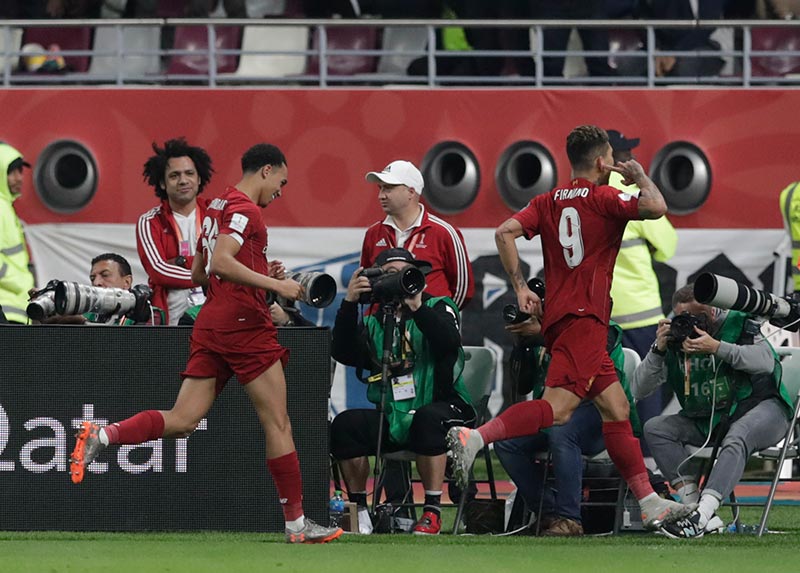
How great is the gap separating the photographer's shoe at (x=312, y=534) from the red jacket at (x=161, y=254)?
7.13ft

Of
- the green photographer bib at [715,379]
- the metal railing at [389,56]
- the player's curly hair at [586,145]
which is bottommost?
the green photographer bib at [715,379]

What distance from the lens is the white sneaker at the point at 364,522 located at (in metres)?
9.98

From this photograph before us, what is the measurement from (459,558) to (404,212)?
9.45ft

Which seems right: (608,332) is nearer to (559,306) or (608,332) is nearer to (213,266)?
(559,306)

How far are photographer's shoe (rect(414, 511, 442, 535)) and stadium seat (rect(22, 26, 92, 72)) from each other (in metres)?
7.90

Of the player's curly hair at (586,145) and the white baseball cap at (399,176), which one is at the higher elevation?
the player's curly hair at (586,145)

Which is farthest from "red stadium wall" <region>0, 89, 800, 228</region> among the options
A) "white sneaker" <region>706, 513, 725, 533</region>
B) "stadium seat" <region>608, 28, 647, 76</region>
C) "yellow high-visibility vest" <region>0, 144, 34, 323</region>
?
"white sneaker" <region>706, 513, 725, 533</region>

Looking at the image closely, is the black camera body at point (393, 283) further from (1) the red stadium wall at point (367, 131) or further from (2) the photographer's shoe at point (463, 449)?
(1) the red stadium wall at point (367, 131)

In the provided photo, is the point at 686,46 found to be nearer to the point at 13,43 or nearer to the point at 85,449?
the point at 13,43

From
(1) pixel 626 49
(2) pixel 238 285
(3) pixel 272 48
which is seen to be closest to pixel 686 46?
(1) pixel 626 49

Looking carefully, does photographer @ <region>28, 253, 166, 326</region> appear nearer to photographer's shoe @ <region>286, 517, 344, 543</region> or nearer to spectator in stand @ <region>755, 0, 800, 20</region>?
photographer's shoe @ <region>286, 517, 344, 543</region>

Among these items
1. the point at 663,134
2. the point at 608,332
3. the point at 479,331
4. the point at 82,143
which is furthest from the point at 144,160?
the point at 608,332

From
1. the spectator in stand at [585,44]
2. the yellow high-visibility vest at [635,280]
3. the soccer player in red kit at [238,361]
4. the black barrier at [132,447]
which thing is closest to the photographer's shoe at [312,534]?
the soccer player in red kit at [238,361]

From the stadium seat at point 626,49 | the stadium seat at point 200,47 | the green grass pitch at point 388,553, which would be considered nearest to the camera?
the green grass pitch at point 388,553
